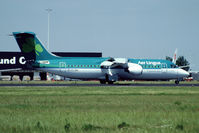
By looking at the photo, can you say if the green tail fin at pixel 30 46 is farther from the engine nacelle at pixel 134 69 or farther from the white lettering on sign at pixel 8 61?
the white lettering on sign at pixel 8 61

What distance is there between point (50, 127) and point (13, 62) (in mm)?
99302

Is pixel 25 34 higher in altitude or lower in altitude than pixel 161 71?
higher

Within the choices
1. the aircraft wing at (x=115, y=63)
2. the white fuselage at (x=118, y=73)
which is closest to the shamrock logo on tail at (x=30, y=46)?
the white fuselage at (x=118, y=73)

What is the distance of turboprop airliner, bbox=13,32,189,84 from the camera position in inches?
2361

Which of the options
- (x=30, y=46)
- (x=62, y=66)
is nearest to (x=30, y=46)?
(x=30, y=46)

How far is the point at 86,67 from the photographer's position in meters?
62.3

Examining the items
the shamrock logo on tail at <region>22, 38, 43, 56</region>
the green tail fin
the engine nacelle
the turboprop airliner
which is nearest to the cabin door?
the turboprop airliner

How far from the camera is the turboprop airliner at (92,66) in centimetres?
5997

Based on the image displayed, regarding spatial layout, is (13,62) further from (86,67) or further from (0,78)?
(86,67)

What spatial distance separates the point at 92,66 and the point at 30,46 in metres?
10.8

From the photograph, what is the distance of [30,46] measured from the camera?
197 ft

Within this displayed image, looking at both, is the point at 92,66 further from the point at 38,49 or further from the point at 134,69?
the point at 38,49

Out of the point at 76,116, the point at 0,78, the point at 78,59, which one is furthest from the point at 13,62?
the point at 76,116

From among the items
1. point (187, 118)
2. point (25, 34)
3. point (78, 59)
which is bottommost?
point (187, 118)
